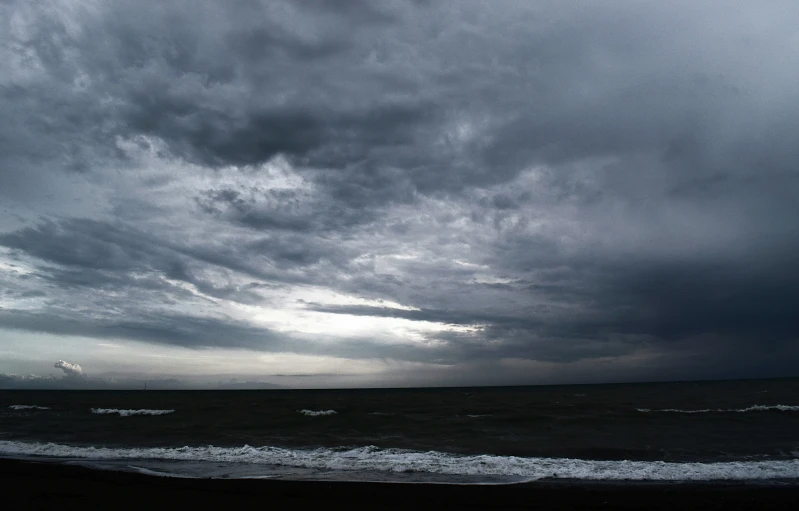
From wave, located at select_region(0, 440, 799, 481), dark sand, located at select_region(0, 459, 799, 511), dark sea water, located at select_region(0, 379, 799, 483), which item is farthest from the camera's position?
dark sea water, located at select_region(0, 379, 799, 483)

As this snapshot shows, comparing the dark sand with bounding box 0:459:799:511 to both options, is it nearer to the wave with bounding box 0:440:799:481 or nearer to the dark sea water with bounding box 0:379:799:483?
the dark sea water with bounding box 0:379:799:483

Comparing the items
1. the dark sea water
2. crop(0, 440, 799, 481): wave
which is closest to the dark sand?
the dark sea water

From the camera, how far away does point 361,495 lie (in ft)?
42.0

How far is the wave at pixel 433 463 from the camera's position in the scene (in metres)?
16.1

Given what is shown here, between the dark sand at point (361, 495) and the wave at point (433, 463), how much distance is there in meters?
1.98

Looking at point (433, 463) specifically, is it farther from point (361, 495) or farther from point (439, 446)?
point (361, 495)

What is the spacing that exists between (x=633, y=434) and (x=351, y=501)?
21.9 metres

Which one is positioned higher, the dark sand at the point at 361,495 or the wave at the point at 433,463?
the dark sand at the point at 361,495

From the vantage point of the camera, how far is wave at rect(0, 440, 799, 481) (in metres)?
16.1

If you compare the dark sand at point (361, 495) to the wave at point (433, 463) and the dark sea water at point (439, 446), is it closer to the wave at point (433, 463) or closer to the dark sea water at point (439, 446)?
the dark sea water at point (439, 446)

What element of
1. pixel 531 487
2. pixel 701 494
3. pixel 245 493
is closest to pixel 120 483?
pixel 245 493

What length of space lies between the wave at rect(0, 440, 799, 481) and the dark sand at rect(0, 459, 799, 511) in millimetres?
1975

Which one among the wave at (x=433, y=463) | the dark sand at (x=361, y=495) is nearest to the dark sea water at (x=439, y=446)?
the wave at (x=433, y=463)

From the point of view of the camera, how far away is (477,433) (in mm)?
28625
